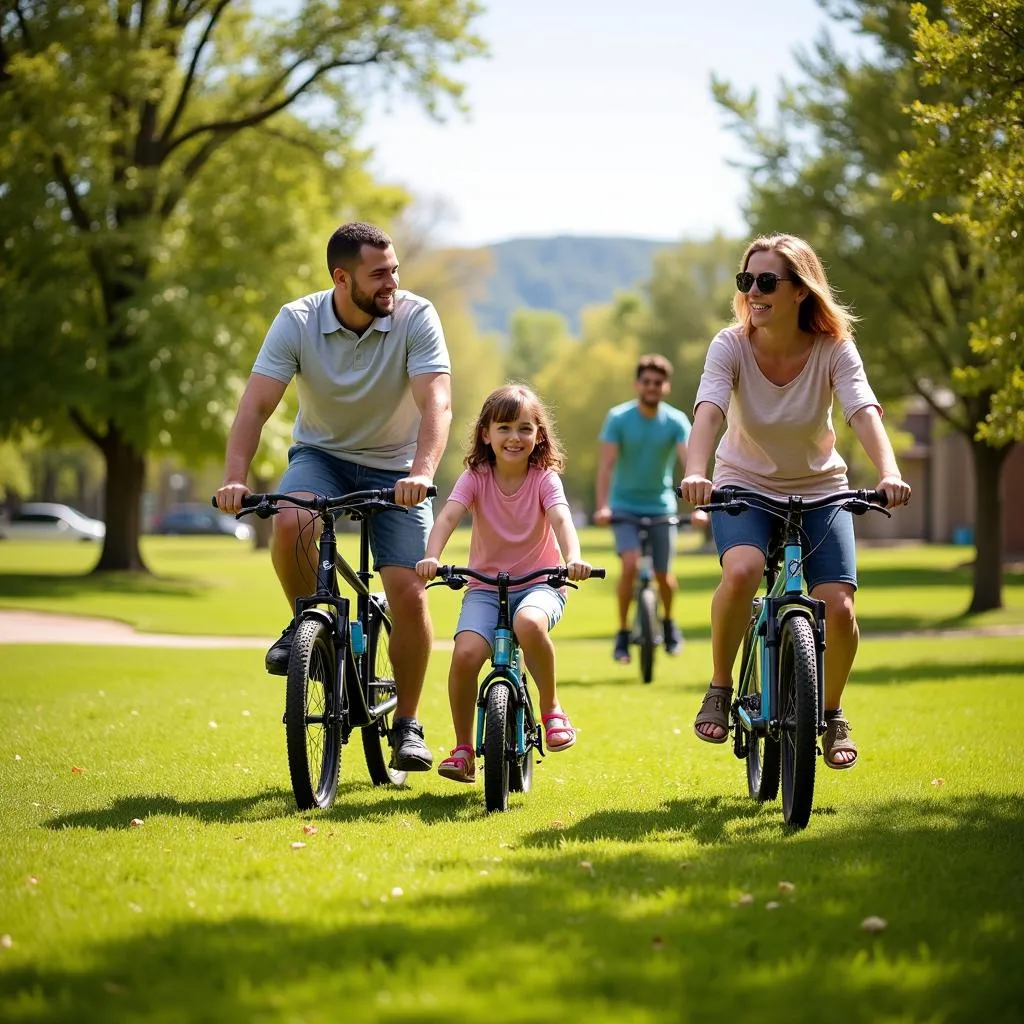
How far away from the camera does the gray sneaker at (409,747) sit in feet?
21.2

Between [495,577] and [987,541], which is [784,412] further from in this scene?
[987,541]

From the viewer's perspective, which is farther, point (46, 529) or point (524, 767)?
point (46, 529)

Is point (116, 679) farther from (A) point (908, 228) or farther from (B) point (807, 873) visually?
(A) point (908, 228)

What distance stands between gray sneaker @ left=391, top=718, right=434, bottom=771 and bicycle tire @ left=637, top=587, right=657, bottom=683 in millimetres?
5518

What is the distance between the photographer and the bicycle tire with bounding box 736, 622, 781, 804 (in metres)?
6.16

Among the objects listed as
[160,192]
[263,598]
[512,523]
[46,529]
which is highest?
[160,192]

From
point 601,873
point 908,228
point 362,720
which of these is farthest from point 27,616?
point 601,873

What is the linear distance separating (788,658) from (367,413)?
2168mm

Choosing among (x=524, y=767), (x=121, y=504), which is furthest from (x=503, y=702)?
(x=121, y=504)

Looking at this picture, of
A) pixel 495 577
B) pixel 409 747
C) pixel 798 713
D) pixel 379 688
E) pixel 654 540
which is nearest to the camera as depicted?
pixel 798 713

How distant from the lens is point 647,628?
12.3 meters

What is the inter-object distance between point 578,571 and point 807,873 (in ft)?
5.44

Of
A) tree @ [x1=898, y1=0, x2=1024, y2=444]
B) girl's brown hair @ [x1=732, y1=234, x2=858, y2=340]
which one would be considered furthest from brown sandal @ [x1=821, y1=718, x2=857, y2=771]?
tree @ [x1=898, y1=0, x2=1024, y2=444]

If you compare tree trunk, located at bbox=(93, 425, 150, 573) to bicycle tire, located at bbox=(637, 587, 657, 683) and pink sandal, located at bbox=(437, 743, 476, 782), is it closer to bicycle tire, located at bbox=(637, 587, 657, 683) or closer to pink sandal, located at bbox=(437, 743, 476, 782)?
bicycle tire, located at bbox=(637, 587, 657, 683)
